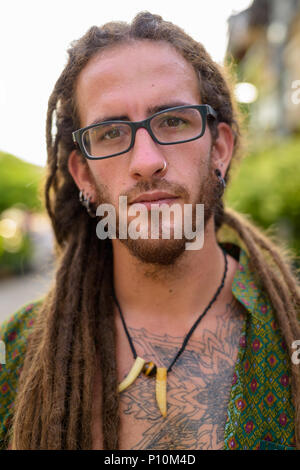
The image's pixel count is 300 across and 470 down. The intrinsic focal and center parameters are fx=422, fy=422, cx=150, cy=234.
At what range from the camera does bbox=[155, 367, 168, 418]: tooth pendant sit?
185 cm

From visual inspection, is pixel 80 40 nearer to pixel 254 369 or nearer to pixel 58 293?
pixel 58 293

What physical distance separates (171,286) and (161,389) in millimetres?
522

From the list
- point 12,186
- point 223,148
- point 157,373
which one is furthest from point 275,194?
point 12,186

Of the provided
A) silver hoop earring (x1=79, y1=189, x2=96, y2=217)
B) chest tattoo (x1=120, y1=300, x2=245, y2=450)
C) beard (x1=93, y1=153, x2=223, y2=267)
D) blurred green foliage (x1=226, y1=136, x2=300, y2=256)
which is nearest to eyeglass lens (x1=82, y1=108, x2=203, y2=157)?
beard (x1=93, y1=153, x2=223, y2=267)

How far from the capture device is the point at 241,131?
2871 millimetres

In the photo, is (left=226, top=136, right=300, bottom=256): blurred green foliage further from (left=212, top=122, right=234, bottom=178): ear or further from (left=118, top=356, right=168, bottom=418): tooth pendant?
(left=118, top=356, right=168, bottom=418): tooth pendant

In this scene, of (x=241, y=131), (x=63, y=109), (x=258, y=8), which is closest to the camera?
(x=63, y=109)

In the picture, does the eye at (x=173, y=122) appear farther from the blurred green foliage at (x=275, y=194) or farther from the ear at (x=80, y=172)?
the blurred green foliage at (x=275, y=194)

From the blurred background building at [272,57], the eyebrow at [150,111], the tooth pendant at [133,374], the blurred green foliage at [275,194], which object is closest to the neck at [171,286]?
the tooth pendant at [133,374]

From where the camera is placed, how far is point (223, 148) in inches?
92.7

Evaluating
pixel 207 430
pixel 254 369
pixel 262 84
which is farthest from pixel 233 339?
pixel 262 84

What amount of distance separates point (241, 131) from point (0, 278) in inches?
576

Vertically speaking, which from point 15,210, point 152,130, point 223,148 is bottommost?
point 152,130

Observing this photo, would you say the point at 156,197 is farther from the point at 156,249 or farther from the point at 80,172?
the point at 80,172
